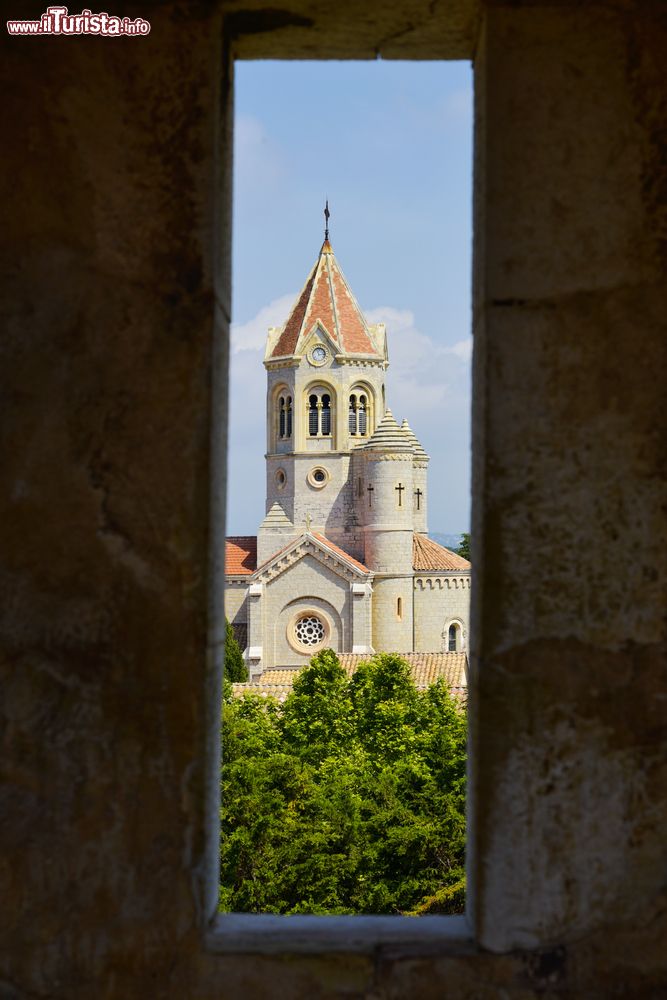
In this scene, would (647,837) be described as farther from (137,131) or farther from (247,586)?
(247,586)

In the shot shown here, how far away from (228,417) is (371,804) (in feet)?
48.2

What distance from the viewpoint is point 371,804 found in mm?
15664

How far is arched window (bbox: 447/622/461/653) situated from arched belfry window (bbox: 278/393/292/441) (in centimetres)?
1130

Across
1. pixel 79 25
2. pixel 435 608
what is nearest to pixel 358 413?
pixel 435 608

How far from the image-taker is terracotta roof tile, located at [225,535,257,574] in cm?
4084

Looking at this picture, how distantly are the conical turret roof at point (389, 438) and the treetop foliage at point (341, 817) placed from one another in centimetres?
2097

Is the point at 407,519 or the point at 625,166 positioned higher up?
the point at 407,519

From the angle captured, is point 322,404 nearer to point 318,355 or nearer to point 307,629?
point 318,355

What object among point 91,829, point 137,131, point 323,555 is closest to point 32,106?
point 137,131

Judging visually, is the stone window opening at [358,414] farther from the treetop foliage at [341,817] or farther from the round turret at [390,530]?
the treetop foliage at [341,817]

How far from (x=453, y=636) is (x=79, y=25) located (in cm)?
3961

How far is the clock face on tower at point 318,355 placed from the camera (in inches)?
1753

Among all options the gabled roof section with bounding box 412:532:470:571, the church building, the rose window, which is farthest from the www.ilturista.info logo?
the gabled roof section with bounding box 412:532:470:571

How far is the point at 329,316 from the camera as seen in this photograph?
148 ft
